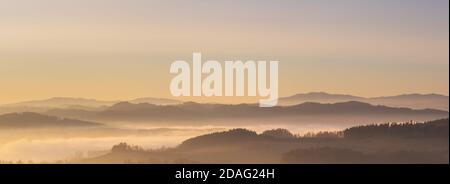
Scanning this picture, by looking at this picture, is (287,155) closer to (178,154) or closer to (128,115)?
(178,154)

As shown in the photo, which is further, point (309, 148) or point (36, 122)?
point (36, 122)

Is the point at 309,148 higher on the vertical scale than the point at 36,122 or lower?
lower

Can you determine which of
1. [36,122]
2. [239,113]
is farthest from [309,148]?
[36,122]

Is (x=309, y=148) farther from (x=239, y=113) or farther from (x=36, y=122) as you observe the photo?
(x=36, y=122)

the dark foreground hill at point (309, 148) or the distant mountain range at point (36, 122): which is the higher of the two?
the distant mountain range at point (36, 122)

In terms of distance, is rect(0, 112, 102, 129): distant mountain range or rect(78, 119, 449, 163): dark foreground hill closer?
rect(78, 119, 449, 163): dark foreground hill

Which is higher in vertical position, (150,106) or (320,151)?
(150,106)

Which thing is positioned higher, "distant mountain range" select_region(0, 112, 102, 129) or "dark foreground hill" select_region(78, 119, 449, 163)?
"distant mountain range" select_region(0, 112, 102, 129)

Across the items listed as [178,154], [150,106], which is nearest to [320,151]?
[178,154]

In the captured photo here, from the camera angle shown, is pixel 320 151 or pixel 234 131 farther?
pixel 234 131

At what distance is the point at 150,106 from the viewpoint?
176 feet
